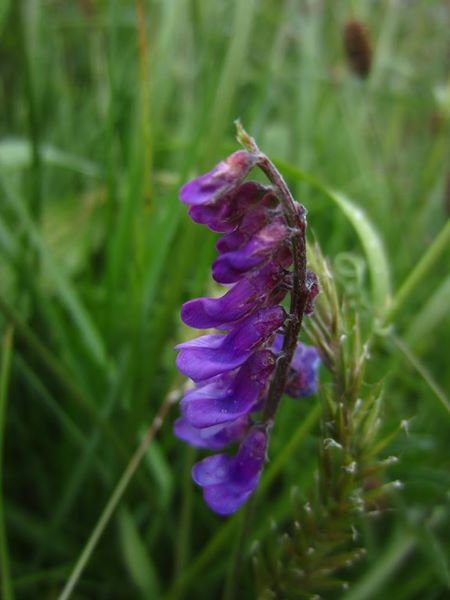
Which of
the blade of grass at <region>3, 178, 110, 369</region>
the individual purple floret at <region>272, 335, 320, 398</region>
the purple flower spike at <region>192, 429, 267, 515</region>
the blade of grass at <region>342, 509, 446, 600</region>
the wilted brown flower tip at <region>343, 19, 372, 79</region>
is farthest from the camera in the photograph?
the wilted brown flower tip at <region>343, 19, 372, 79</region>

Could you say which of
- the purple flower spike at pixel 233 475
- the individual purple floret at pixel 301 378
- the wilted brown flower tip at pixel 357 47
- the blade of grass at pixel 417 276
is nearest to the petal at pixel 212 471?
the purple flower spike at pixel 233 475

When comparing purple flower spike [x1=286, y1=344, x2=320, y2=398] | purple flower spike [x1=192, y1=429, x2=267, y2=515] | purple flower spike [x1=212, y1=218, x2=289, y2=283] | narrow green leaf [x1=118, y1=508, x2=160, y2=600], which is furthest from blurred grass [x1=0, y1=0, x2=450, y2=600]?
purple flower spike [x1=212, y1=218, x2=289, y2=283]

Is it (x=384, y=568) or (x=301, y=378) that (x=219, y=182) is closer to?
(x=301, y=378)

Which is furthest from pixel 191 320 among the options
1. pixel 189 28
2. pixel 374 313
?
pixel 189 28

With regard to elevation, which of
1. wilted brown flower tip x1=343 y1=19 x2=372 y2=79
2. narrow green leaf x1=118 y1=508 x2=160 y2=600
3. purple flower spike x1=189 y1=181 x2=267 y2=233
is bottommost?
narrow green leaf x1=118 y1=508 x2=160 y2=600

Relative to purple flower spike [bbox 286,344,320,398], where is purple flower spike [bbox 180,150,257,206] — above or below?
above

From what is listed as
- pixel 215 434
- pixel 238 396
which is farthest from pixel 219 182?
pixel 215 434

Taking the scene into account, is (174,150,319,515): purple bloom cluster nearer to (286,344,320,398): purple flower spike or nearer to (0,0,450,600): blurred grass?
(286,344,320,398): purple flower spike
